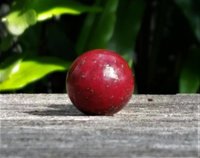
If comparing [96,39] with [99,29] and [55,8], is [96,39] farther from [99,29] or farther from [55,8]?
[55,8]

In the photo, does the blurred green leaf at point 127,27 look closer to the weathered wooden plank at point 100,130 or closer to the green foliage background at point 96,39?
the green foliage background at point 96,39

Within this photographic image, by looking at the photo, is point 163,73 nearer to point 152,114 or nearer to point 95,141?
point 152,114

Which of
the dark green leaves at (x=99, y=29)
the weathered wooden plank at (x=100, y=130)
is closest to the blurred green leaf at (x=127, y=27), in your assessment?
the dark green leaves at (x=99, y=29)

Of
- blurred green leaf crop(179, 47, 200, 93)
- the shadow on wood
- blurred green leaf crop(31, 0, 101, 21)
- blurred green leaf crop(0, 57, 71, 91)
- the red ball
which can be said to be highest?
the red ball

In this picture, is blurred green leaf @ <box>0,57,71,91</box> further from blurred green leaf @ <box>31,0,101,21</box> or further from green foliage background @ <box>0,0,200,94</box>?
blurred green leaf @ <box>31,0,101,21</box>

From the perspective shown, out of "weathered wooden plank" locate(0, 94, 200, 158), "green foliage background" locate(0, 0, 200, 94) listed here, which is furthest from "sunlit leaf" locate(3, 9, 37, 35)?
"weathered wooden plank" locate(0, 94, 200, 158)

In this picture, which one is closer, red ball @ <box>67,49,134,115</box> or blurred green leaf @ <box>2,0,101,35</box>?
red ball @ <box>67,49,134,115</box>

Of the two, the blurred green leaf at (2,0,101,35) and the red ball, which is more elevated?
the red ball
